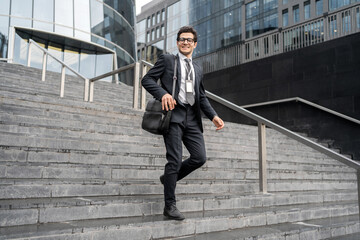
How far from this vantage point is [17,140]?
4094 mm

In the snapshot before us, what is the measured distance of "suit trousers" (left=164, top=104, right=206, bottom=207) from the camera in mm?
2799

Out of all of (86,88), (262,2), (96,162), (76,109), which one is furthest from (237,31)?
(96,162)

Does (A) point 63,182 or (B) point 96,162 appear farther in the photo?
(B) point 96,162

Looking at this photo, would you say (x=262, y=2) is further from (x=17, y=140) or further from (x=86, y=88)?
(x=17, y=140)

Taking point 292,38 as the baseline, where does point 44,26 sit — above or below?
above

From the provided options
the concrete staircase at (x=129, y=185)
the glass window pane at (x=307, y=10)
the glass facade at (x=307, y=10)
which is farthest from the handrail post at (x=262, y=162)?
the glass window pane at (x=307, y=10)

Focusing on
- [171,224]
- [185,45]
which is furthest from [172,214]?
Answer: [185,45]

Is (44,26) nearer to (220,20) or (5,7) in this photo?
(5,7)

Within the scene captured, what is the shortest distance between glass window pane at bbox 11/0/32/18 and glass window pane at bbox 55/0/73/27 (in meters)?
1.33

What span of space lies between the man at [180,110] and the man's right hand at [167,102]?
33 mm

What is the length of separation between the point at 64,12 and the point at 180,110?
17.4 meters

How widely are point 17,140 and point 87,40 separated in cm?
1550

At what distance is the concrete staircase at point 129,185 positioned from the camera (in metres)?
2.74

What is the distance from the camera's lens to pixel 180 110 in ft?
9.44
